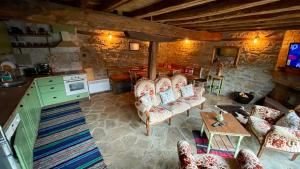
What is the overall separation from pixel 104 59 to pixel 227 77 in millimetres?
4676

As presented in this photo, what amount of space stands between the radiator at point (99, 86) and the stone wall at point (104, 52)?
0.64 ft

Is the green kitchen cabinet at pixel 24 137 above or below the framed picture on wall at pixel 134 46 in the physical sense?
below

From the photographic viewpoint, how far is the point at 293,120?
2.28 metres

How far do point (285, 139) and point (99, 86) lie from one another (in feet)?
16.6

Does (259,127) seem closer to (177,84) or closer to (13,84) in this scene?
(177,84)

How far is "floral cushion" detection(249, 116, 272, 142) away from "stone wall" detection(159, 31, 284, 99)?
2165mm

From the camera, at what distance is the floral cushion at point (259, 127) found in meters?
2.37

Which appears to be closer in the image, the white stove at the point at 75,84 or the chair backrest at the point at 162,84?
the chair backrest at the point at 162,84

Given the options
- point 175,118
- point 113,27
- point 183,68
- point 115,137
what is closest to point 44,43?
point 113,27

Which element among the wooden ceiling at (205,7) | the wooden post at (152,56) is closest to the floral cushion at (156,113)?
the wooden post at (152,56)

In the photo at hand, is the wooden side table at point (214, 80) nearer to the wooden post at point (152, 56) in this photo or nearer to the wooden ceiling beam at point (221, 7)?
the wooden post at point (152, 56)

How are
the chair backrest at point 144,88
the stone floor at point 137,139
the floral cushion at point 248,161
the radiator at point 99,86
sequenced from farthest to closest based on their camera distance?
the radiator at point 99,86 < the chair backrest at point 144,88 < the stone floor at point 137,139 < the floral cushion at point 248,161

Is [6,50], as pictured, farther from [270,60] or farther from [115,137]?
[270,60]

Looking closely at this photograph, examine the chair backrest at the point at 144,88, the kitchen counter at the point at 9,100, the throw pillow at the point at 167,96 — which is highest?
the kitchen counter at the point at 9,100
